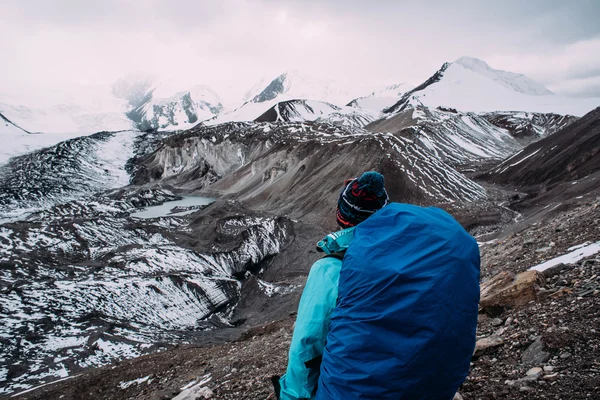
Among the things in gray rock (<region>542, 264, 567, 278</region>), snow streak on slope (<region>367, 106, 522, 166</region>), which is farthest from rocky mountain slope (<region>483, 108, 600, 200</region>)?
gray rock (<region>542, 264, 567, 278</region>)

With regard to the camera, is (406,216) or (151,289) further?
(151,289)

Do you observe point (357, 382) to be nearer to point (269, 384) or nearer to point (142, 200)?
point (269, 384)

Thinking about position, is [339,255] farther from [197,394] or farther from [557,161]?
[557,161]

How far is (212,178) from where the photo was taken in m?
81.9

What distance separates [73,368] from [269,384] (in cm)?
1196

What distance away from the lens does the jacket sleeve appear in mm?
2355

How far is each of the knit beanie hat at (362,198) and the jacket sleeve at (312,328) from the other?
0.50 meters

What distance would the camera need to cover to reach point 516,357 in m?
4.47

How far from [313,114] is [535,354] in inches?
5702

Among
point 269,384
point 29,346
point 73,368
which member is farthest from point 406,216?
point 29,346

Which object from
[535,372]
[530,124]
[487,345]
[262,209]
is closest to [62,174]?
[262,209]

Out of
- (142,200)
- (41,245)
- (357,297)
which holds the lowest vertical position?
(357,297)

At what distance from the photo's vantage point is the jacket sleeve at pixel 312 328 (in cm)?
236

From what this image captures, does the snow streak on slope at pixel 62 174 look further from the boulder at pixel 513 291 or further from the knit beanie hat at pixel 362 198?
the knit beanie hat at pixel 362 198
